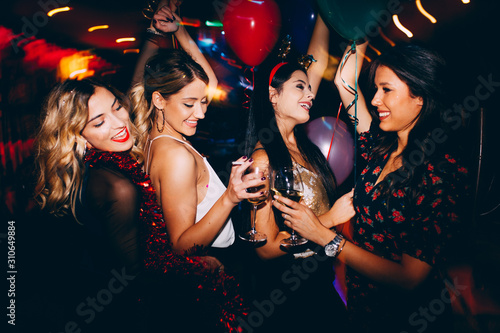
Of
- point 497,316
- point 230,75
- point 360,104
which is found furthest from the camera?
point 230,75

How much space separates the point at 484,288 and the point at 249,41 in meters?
2.98

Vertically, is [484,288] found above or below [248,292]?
above

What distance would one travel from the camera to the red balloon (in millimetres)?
1914

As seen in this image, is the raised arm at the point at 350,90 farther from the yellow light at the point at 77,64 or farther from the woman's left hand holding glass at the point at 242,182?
the yellow light at the point at 77,64

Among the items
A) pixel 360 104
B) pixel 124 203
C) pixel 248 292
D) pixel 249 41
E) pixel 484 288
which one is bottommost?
pixel 248 292

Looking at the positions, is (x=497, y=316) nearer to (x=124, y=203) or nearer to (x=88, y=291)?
(x=124, y=203)

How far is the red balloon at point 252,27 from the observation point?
1.91m

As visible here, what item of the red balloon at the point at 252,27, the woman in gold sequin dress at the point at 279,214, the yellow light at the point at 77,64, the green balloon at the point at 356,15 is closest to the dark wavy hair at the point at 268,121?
the woman in gold sequin dress at the point at 279,214

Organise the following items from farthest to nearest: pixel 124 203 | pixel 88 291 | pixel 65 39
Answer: pixel 65 39, pixel 88 291, pixel 124 203

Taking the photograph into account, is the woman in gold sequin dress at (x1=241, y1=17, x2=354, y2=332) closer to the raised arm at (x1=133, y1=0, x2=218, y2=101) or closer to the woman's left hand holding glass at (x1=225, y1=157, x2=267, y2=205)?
the woman's left hand holding glass at (x1=225, y1=157, x2=267, y2=205)

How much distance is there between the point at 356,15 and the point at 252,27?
788 millimetres

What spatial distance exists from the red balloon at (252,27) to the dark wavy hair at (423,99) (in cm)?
99

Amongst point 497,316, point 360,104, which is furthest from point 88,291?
point 497,316

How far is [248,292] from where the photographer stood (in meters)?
1.88
